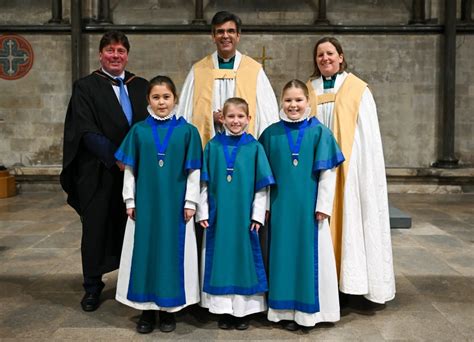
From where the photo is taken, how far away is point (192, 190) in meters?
3.04

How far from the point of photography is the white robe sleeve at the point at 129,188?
10.1 feet

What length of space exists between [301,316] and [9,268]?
2817mm

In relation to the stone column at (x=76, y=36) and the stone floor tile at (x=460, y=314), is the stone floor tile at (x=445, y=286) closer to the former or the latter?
the stone floor tile at (x=460, y=314)

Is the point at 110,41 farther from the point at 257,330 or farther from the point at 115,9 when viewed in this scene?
the point at 115,9

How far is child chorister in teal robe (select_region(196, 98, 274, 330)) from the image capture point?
3.04 meters

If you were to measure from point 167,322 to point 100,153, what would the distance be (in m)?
1.16

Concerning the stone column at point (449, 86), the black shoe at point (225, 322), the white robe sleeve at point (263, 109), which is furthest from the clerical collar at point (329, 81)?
the stone column at point (449, 86)

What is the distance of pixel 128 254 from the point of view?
10.3 ft

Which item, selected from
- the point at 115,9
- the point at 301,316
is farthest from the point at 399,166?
the point at 301,316

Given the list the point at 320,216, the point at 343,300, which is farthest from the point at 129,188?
the point at 343,300

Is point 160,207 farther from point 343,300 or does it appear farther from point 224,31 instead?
point 343,300

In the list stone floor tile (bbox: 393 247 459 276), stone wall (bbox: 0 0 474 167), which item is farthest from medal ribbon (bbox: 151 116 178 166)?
stone wall (bbox: 0 0 474 167)

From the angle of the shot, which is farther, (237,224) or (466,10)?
(466,10)

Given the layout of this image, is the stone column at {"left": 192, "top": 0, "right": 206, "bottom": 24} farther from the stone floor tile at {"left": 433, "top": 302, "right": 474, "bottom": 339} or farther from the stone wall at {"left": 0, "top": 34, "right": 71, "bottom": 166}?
the stone floor tile at {"left": 433, "top": 302, "right": 474, "bottom": 339}
